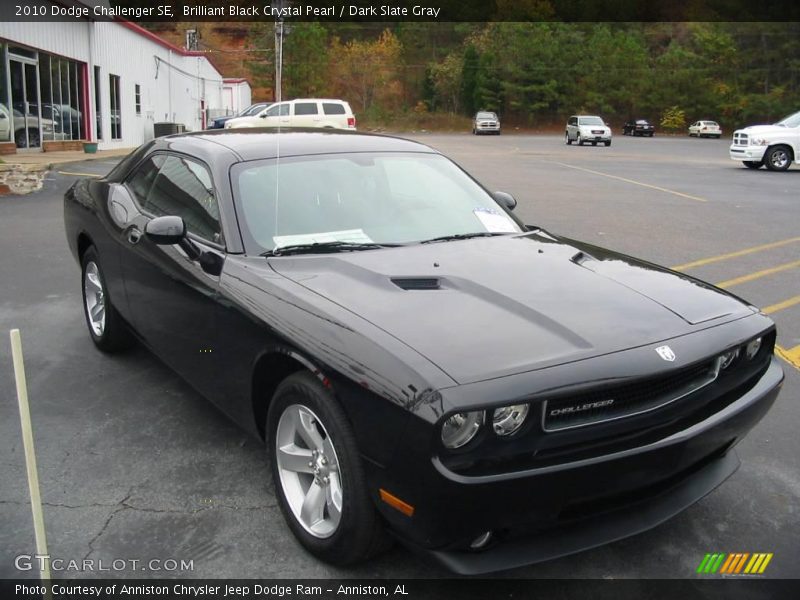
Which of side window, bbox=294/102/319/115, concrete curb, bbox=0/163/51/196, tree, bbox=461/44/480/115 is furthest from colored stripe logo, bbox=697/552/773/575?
tree, bbox=461/44/480/115

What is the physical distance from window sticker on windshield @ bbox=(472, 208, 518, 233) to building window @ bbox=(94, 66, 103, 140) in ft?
78.1

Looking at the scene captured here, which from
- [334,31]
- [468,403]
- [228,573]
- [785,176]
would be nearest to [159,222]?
[228,573]

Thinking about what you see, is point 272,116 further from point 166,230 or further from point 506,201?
point 166,230

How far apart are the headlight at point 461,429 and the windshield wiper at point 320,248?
131 cm

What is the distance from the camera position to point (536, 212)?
1177cm

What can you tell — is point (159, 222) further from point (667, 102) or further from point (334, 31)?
point (334, 31)

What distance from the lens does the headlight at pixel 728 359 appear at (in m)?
2.86

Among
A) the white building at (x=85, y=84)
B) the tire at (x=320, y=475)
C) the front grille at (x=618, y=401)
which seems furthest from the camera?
the white building at (x=85, y=84)

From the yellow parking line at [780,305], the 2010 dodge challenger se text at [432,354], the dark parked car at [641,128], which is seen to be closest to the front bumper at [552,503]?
the 2010 dodge challenger se text at [432,354]

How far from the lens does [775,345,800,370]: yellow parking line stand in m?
4.92

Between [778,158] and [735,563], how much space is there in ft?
70.7

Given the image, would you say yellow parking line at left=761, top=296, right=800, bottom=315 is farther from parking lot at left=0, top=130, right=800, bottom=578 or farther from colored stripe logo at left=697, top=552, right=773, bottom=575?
colored stripe logo at left=697, top=552, right=773, bottom=575

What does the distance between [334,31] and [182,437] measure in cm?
8982

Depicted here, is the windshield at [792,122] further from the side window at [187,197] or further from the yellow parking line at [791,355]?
the side window at [187,197]
